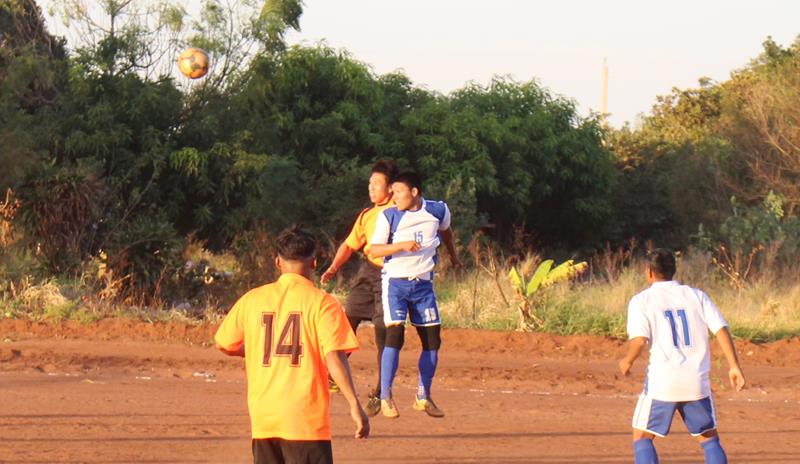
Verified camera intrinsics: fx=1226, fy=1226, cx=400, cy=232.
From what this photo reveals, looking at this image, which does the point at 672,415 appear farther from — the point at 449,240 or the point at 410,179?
the point at 449,240

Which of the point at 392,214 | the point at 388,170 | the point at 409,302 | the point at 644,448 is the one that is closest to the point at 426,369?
the point at 409,302

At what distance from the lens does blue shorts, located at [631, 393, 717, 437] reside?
6.58m

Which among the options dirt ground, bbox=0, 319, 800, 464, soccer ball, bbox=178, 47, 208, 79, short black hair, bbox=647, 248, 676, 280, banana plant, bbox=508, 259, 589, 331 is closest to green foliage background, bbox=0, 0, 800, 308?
soccer ball, bbox=178, 47, 208, 79

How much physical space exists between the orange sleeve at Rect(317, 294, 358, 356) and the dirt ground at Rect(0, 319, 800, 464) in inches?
113

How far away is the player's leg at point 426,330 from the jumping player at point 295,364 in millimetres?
3954

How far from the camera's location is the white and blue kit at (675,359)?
6555 mm

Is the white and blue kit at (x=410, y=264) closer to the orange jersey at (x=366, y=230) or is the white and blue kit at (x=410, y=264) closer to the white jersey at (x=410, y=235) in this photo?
the white jersey at (x=410, y=235)

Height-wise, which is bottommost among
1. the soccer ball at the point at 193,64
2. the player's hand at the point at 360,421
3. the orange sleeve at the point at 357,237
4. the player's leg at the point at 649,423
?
the player's leg at the point at 649,423

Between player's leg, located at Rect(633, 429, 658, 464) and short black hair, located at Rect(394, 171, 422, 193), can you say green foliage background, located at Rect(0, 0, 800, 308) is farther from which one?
player's leg, located at Rect(633, 429, 658, 464)

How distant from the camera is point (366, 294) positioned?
995 centimetres

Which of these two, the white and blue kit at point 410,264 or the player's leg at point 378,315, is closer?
the white and blue kit at point 410,264

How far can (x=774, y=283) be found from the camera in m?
18.5

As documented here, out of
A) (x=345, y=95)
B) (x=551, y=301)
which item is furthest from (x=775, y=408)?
(x=345, y=95)

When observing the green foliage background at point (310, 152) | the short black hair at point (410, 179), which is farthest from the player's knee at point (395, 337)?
the green foliage background at point (310, 152)
